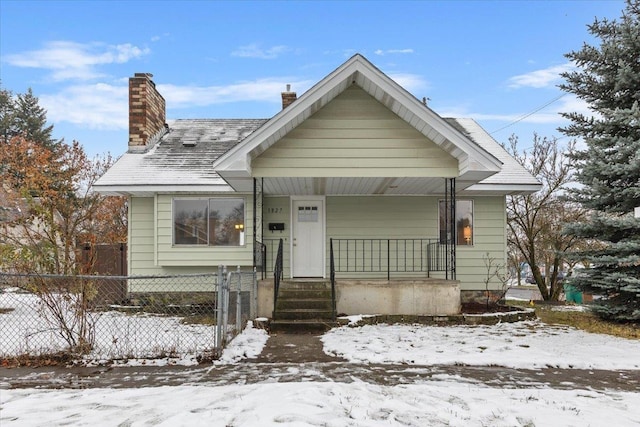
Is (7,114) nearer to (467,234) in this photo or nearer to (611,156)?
(467,234)

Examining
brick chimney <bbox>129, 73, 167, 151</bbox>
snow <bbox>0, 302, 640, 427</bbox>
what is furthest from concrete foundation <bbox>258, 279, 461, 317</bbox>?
brick chimney <bbox>129, 73, 167, 151</bbox>

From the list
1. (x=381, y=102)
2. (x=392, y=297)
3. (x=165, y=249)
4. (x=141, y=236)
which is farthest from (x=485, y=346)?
(x=141, y=236)

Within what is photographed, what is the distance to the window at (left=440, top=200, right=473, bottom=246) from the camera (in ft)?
40.2

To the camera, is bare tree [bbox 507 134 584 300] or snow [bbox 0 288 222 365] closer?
snow [bbox 0 288 222 365]

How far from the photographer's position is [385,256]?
40.0 ft

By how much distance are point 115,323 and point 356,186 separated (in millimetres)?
5934

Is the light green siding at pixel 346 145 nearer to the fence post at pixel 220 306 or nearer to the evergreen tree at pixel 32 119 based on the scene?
the fence post at pixel 220 306

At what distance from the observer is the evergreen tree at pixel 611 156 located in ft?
30.4

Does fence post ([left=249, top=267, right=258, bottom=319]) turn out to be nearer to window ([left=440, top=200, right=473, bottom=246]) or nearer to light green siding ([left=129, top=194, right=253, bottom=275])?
light green siding ([left=129, top=194, right=253, bottom=275])

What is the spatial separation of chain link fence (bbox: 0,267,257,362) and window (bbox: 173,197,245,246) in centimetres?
166

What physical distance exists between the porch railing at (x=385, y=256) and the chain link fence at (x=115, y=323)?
3228 mm

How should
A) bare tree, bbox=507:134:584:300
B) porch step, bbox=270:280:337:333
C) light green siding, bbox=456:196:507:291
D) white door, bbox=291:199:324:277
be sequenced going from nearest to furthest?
porch step, bbox=270:280:337:333 < white door, bbox=291:199:324:277 < light green siding, bbox=456:196:507:291 < bare tree, bbox=507:134:584:300

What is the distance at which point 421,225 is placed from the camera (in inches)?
479

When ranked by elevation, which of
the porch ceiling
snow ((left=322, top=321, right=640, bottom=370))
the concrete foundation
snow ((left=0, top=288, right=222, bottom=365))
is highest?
the porch ceiling
